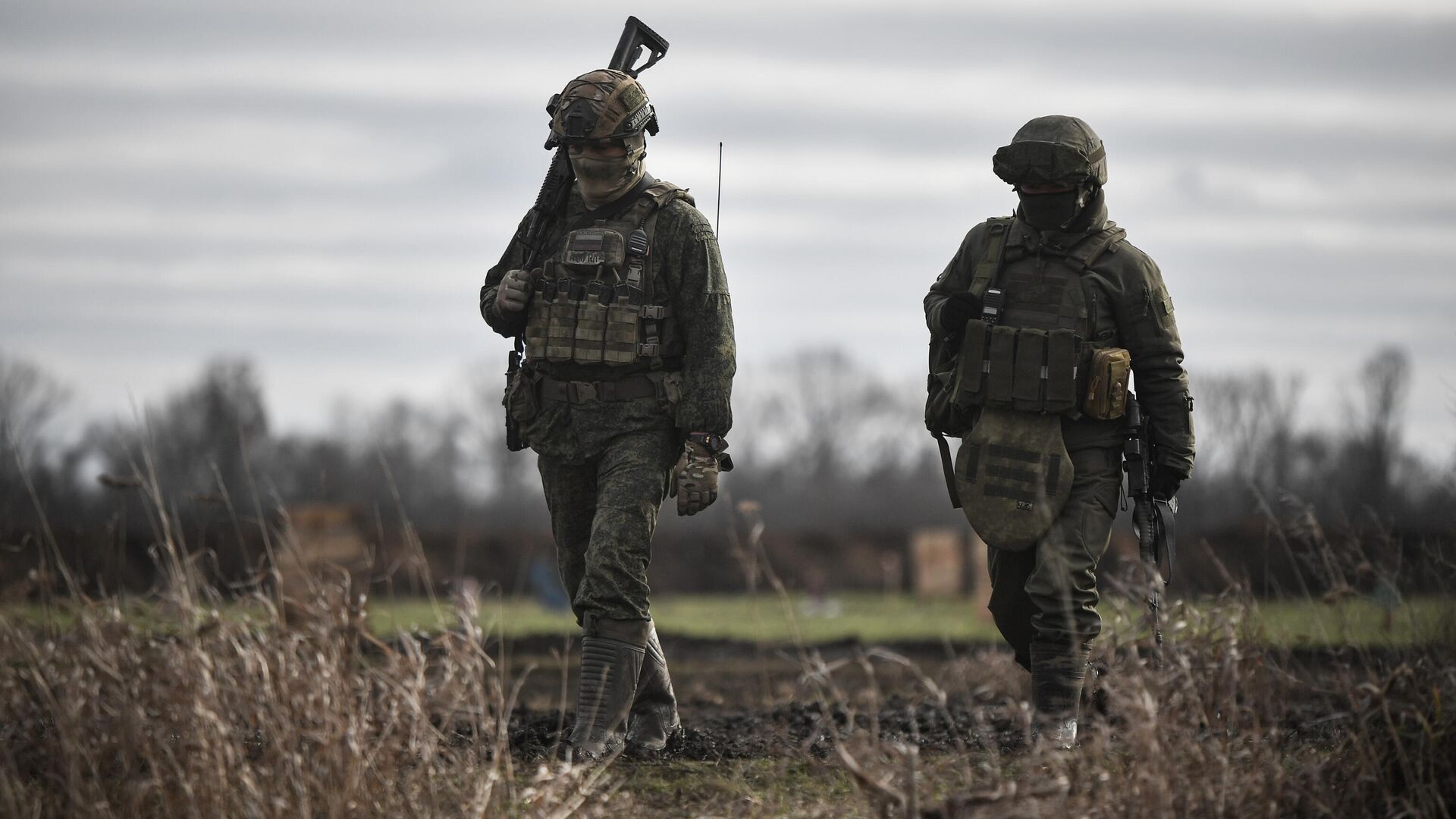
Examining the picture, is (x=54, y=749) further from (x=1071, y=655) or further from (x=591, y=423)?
(x=1071, y=655)

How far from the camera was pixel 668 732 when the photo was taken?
620cm

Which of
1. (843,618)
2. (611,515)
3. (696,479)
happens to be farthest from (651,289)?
(843,618)

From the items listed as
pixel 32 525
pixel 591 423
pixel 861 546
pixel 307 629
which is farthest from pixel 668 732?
pixel 861 546

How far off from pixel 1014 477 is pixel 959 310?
690 millimetres

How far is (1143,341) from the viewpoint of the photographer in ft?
19.1

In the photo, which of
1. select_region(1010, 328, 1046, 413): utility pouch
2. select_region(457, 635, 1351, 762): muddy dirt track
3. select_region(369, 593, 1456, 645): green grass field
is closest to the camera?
select_region(457, 635, 1351, 762): muddy dirt track

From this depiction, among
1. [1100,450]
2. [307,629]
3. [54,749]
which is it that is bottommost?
[54,749]

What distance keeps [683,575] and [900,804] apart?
79.1ft

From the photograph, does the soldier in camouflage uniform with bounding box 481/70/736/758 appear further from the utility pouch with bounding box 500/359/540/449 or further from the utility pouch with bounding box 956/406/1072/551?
the utility pouch with bounding box 956/406/1072/551

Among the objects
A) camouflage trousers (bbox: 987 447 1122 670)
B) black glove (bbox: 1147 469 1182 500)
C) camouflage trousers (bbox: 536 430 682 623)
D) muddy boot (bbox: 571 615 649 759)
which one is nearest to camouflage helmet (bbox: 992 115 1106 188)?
camouflage trousers (bbox: 987 447 1122 670)

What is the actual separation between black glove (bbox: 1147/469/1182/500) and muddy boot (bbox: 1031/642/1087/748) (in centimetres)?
70

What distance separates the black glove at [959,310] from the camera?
5941 millimetres

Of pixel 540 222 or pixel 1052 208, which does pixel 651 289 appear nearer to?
pixel 540 222

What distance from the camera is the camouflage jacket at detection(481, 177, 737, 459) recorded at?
582 cm
